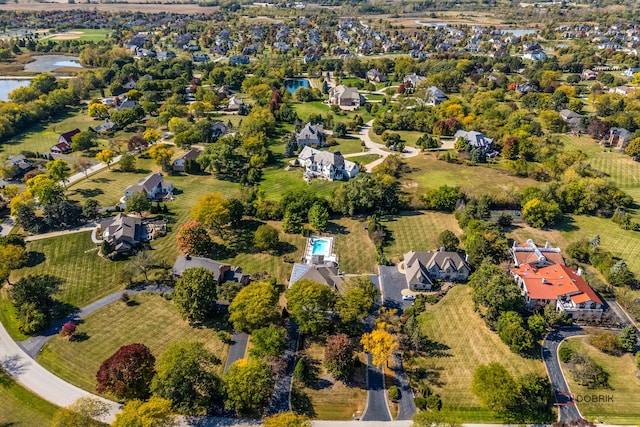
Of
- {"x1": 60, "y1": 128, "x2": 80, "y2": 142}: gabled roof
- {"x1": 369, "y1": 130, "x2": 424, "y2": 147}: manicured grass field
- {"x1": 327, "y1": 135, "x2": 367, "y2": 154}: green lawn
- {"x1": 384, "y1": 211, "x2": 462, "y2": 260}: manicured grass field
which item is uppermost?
{"x1": 369, "y1": 130, "x2": 424, "y2": 147}: manicured grass field

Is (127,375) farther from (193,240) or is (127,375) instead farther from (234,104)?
(234,104)

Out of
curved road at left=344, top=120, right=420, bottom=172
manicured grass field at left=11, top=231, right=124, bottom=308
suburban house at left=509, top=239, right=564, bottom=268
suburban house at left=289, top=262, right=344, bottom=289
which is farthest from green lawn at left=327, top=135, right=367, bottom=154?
manicured grass field at left=11, top=231, right=124, bottom=308

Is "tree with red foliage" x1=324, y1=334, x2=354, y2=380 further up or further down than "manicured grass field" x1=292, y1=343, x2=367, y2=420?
further up

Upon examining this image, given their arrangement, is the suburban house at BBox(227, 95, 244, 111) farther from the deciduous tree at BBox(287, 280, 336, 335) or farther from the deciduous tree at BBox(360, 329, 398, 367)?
the deciduous tree at BBox(360, 329, 398, 367)

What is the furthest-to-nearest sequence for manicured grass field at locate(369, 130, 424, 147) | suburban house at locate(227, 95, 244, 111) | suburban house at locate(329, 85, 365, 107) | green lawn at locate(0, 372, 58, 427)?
suburban house at locate(329, 85, 365, 107), suburban house at locate(227, 95, 244, 111), manicured grass field at locate(369, 130, 424, 147), green lawn at locate(0, 372, 58, 427)

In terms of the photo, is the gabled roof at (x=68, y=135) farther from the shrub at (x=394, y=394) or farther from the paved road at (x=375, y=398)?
the shrub at (x=394, y=394)

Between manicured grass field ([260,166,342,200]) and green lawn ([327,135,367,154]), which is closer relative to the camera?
manicured grass field ([260,166,342,200])

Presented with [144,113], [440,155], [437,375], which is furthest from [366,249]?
[144,113]

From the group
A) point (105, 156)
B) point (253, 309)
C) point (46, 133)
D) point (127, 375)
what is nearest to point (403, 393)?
point (253, 309)
